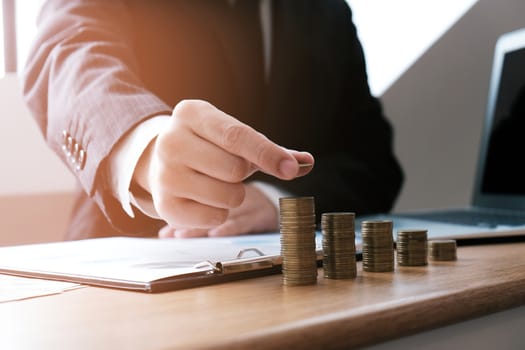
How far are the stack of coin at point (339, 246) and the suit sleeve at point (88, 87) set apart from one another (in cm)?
35

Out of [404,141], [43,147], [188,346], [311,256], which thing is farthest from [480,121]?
[188,346]

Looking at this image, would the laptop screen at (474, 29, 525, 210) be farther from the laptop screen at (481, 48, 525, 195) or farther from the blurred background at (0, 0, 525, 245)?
the blurred background at (0, 0, 525, 245)

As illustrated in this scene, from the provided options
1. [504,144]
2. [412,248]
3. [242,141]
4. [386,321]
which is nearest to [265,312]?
[386,321]

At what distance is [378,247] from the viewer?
71 centimetres

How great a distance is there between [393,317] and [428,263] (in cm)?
31

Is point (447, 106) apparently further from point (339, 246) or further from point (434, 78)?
point (339, 246)

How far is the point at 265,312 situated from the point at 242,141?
0.21 m

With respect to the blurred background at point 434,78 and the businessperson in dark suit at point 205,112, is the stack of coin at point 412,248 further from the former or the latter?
the blurred background at point 434,78

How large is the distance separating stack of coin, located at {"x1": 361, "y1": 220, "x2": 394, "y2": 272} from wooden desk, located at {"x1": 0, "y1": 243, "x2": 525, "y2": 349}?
0.02 m

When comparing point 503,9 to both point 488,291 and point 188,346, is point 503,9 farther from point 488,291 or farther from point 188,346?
point 188,346

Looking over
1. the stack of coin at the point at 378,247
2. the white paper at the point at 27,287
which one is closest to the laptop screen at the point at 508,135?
the stack of coin at the point at 378,247

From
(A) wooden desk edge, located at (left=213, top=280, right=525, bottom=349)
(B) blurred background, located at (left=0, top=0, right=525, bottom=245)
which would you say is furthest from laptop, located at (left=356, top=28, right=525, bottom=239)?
(A) wooden desk edge, located at (left=213, top=280, right=525, bottom=349)

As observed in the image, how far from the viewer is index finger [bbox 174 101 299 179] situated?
2.05 ft

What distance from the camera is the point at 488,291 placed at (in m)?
0.57
